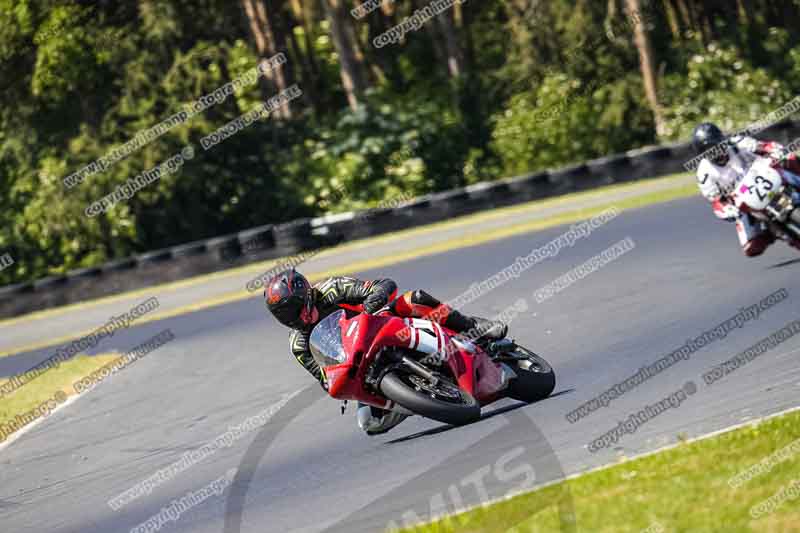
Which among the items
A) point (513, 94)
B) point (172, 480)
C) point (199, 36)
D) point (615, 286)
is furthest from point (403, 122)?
point (172, 480)

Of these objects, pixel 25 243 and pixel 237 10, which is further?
pixel 237 10

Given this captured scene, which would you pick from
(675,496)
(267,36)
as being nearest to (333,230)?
(267,36)

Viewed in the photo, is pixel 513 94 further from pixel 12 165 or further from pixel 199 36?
pixel 12 165

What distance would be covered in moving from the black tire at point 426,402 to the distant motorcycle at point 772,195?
16.8 ft

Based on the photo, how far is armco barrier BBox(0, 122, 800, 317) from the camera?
26.0 meters

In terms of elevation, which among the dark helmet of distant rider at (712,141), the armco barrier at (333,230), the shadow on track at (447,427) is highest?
the dark helmet of distant rider at (712,141)

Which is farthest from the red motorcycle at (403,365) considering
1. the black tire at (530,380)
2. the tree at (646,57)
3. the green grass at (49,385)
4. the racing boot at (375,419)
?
the tree at (646,57)

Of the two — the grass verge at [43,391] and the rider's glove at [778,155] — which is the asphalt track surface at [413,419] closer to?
the grass verge at [43,391]

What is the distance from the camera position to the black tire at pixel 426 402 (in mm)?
8492

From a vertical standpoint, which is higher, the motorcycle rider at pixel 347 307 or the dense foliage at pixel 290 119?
the motorcycle rider at pixel 347 307

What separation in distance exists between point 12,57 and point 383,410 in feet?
88.1

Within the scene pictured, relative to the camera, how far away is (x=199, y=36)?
36219mm

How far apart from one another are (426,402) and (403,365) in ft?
1.08

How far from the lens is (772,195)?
12.6 meters
